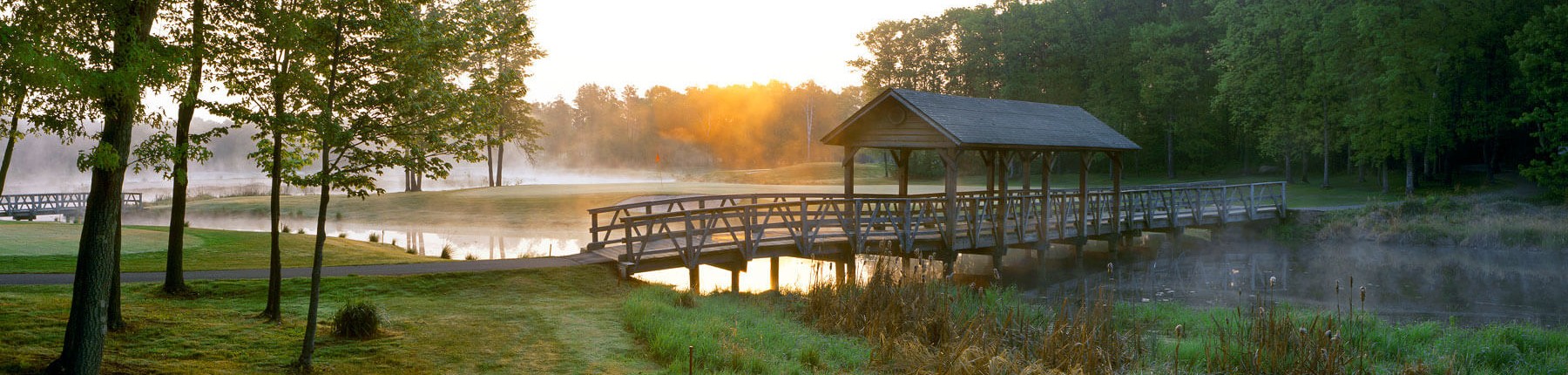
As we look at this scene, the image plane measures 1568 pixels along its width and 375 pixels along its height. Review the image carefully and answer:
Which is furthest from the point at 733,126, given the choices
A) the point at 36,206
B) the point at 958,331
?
the point at 958,331

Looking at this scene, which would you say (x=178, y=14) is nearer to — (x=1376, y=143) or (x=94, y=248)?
(x=94, y=248)

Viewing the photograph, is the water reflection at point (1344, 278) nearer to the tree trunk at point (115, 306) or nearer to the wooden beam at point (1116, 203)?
the wooden beam at point (1116, 203)

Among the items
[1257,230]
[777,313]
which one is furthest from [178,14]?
[1257,230]

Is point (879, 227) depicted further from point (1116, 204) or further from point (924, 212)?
point (1116, 204)

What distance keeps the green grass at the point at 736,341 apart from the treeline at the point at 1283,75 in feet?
103

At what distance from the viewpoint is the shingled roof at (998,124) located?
64.3 feet

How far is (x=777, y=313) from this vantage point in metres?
12.6

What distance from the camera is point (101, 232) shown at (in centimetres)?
813

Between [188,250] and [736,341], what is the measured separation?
14.7 m

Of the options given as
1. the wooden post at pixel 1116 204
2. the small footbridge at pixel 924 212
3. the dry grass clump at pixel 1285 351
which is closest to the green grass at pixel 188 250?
the small footbridge at pixel 924 212

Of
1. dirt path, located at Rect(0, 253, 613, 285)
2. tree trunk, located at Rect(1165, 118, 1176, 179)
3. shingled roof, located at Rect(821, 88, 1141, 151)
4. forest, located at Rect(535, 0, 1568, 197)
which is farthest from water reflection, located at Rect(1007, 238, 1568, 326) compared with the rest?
tree trunk, located at Rect(1165, 118, 1176, 179)

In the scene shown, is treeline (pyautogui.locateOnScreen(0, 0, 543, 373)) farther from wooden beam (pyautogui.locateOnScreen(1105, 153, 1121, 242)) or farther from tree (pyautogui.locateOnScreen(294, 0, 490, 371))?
wooden beam (pyautogui.locateOnScreen(1105, 153, 1121, 242))

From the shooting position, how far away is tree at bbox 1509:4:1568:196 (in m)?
29.4

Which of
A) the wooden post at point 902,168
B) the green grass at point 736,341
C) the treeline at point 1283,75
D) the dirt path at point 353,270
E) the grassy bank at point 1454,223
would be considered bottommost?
the green grass at point 736,341
